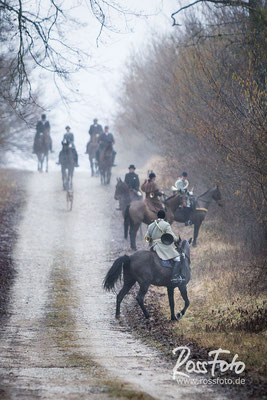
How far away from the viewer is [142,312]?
13.9m

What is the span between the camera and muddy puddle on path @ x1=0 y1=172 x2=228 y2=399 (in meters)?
7.88

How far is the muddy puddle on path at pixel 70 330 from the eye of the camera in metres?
7.88

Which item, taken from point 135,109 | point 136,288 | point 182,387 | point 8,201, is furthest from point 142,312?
point 135,109

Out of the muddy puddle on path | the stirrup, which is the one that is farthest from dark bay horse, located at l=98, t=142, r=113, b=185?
the stirrup

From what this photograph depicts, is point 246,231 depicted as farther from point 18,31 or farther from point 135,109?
point 135,109

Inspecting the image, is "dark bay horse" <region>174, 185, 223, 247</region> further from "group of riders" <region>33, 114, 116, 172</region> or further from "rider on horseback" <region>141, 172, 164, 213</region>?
"group of riders" <region>33, 114, 116, 172</region>

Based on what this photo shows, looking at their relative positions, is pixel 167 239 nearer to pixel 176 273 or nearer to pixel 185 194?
pixel 176 273

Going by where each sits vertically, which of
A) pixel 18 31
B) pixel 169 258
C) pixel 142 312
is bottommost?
pixel 142 312

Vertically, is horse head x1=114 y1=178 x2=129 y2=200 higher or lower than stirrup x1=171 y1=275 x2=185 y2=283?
higher

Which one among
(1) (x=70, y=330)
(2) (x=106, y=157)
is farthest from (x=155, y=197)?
(2) (x=106, y=157)

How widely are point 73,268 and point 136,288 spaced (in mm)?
2539

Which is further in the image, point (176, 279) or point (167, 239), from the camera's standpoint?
point (167, 239)

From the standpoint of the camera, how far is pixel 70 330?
39.3 feet

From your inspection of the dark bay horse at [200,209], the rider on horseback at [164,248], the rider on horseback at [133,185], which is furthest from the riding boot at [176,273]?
the rider on horseback at [133,185]
